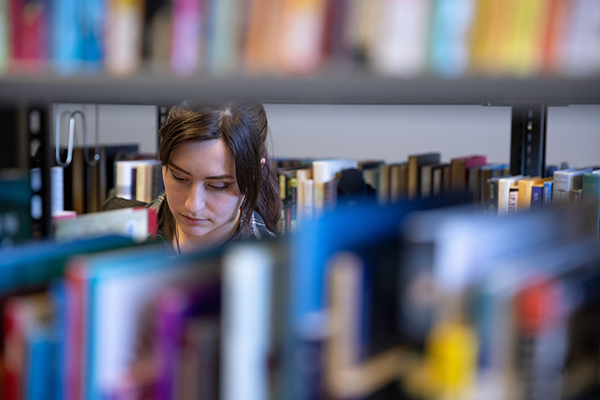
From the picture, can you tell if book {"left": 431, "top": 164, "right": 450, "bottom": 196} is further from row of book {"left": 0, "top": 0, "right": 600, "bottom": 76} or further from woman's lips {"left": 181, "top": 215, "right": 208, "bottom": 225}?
row of book {"left": 0, "top": 0, "right": 600, "bottom": 76}

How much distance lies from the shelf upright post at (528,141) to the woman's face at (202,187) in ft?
2.61

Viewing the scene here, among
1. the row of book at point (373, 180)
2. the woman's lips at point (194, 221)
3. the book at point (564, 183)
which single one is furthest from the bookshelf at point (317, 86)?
the row of book at point (373, 180)

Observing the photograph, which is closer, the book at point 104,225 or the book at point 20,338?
the book at point 20,338

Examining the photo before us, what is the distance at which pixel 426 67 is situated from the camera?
20.5 inches

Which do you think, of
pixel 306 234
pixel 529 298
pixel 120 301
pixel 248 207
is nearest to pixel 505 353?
pixel 529 298

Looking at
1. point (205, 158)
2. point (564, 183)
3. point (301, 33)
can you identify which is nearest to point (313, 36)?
point (301, 33)

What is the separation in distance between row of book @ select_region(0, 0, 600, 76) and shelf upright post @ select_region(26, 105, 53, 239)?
0.51 ft

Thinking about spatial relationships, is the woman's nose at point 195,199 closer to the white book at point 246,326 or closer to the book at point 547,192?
the book at point 547,192

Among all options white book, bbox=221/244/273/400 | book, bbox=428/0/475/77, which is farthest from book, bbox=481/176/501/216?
white book, bbox=221/244/273/400

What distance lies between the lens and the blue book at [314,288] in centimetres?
47

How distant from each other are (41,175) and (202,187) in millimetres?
722

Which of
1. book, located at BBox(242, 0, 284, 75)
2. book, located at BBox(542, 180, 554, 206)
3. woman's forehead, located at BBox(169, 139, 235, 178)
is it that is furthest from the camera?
book, located at BBox(542, 180, 554, 206)

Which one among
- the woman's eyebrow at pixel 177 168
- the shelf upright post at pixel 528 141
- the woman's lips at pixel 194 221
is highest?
the shelf upright post at pixel 528 141

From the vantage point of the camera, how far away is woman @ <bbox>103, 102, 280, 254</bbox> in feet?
4.81
